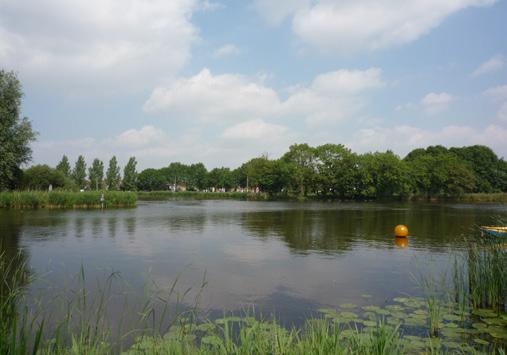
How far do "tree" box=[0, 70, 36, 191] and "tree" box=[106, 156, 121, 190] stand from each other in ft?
286

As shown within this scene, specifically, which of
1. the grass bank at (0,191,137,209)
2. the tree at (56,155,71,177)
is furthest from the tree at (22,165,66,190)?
the tree at (56,155,71,177)

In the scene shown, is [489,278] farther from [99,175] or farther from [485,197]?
[99,175]

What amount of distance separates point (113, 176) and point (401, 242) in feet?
392

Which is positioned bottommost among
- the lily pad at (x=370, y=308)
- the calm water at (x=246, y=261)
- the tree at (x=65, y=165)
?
the calm water at (x=246, y=261)

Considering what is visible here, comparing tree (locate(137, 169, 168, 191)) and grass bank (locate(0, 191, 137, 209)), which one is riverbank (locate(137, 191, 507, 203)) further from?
grass bank (locate(0, 191, 137, 209))

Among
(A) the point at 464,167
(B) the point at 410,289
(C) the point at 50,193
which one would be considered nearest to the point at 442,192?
(A) the point at 464,167

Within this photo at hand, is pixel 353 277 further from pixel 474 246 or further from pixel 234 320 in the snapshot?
pixel 234 320

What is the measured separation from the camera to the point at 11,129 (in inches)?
1543

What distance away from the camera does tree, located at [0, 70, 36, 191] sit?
3766cm

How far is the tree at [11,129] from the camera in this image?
37.7 m

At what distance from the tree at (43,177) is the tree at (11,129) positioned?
23.2 metres

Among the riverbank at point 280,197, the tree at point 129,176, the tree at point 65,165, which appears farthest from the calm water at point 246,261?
the tree at point 129,176

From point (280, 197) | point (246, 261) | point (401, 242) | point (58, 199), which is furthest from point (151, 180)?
point (246, 261)

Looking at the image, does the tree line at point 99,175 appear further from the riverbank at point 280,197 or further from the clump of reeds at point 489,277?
the clump of reeds at point 489,277
